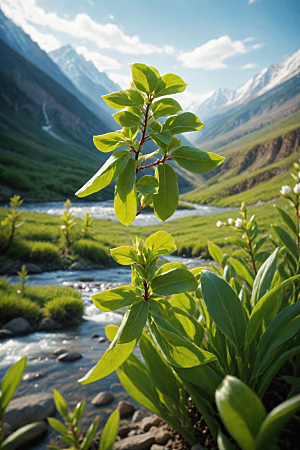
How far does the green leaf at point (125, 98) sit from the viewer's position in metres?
0.79

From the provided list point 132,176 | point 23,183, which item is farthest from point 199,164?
point 23,183

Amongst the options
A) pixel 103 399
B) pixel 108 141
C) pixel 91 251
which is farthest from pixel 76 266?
pixel 108 141

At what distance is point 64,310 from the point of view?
443 cm

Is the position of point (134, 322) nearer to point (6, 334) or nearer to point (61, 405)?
point (61, 405)

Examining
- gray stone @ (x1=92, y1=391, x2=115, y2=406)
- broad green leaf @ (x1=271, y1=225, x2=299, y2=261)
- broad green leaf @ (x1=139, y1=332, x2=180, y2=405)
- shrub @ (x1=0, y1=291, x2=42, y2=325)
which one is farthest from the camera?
shrub @ (x1=0, y1=291, x2=42, y2=325)

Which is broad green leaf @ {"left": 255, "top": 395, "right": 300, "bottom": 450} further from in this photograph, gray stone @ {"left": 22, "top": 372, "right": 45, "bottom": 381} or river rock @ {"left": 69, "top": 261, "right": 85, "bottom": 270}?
river rock @ {"left": 69, "top": 261, "right": 85, "bottom": 270}

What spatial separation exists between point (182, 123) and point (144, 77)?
0.62 feet

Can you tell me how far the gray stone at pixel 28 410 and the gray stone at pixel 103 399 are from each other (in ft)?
1.27

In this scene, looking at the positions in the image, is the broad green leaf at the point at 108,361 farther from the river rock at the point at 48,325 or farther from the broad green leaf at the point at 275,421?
the river rock at the point at 48,325

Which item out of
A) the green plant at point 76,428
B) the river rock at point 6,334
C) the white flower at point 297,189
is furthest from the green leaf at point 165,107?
the river rock at point 6,334

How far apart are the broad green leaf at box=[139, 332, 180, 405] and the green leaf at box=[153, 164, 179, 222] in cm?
93

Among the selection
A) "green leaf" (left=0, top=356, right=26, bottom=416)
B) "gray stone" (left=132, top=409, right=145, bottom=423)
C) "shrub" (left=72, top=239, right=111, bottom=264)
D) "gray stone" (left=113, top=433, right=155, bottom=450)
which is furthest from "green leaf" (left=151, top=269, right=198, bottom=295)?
"shrub" (left=72, top=239, right=111, bottom=264)

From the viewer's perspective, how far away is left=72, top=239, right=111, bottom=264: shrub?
906 centimetres

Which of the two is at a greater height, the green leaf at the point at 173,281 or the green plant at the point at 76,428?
the green leaf at the point at 173,281
